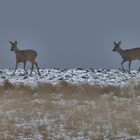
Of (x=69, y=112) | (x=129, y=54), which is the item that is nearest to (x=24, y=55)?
(x=129, y=54)

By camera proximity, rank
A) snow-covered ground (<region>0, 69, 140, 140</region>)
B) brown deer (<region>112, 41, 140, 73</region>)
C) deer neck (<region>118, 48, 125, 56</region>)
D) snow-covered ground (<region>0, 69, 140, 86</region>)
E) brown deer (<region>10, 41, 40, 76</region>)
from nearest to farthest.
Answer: snow-covered ground (<region>0, 69, 140, 140</region>) < snow-covered ground (<region>0, 69, 140, 86</region>) < brown deer (<region>10, 41, 40, 76</region>) < brown deer (<region>112, 41, 140, 73</region>) < deer neck (<region>118, 48, 125, 56</region>)

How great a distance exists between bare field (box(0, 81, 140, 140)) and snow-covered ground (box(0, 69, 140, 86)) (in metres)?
2.34

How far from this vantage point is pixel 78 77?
2495 cm

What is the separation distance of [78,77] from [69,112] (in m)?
10.2

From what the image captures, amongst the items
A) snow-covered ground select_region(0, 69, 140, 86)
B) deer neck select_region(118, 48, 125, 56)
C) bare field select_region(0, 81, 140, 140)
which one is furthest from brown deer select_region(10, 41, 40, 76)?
bare field select_region(0, 81, 140, 140)

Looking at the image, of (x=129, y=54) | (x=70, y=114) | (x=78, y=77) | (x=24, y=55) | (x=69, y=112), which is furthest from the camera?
(x=129, y=54)

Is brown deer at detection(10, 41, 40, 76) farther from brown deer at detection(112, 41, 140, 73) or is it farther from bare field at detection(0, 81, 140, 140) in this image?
bare field at detection(0, 81, 140, 140)

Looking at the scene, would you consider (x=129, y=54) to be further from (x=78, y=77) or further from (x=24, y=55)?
(x=78, y=77)

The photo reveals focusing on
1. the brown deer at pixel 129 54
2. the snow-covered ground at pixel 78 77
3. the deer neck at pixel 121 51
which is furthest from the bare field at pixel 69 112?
the deer neck at pixel 121 51

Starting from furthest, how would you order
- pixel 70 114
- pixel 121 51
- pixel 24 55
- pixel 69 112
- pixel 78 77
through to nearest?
pixel 121 51
pixel 24 55
pixel 78 77
pixel 69 112
pixel 70 114

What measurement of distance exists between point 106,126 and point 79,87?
7.20m

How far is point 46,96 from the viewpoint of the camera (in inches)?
713

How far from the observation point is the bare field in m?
12.1

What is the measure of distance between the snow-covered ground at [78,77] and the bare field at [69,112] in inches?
92.1
